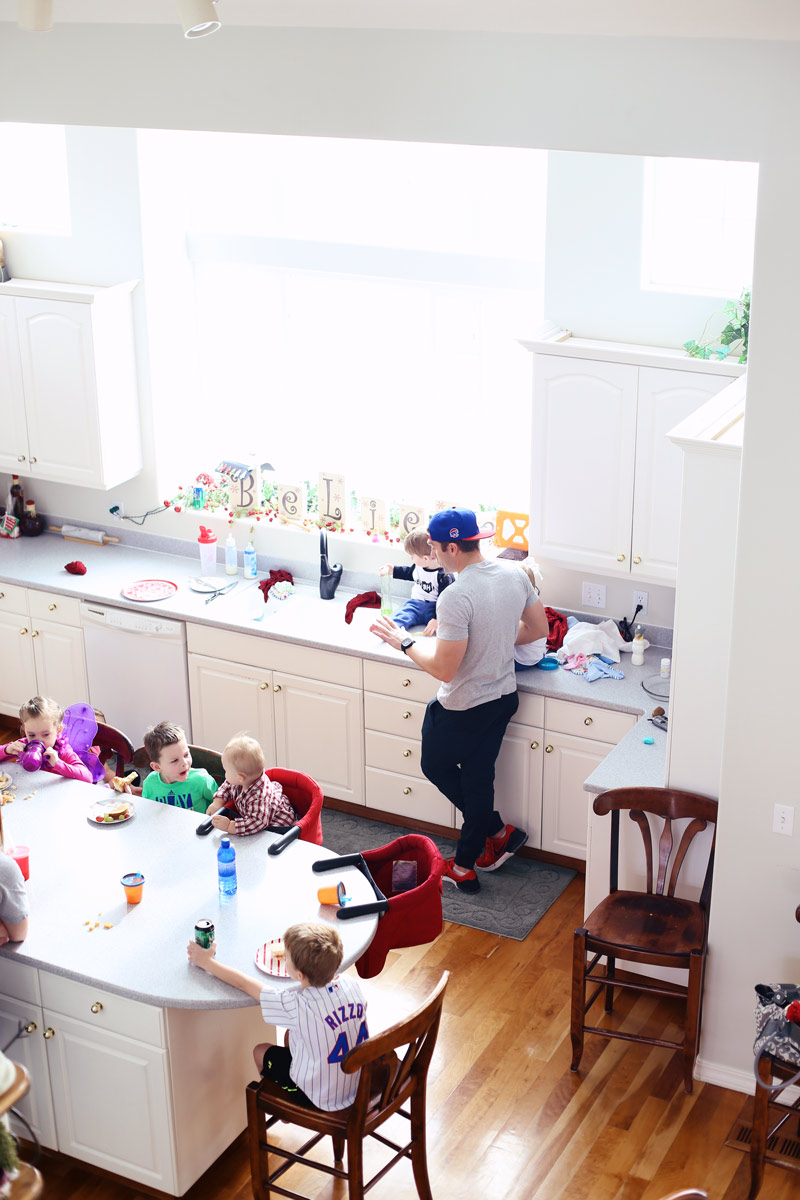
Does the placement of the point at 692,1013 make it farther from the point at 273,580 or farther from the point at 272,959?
the point at 273,580

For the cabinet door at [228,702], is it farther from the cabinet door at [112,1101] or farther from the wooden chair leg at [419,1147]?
the wooden chair leg at [419,1147]

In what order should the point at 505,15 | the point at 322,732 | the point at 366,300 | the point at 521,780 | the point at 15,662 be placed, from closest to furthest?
the point at 505,15
the point at 521,780
the point at 322,732
the point at 366,300
the point at 15,662

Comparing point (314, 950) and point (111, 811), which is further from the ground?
point (314, 950)

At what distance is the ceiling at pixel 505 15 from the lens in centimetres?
299

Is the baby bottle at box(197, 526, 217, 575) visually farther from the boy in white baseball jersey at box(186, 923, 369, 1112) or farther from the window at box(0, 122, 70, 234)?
the boy in white baseball jersey at box(186, 923, 369, 1112)

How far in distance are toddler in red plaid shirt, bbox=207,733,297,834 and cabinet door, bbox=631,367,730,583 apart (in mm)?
1883

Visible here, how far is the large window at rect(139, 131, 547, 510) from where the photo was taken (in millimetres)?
5754

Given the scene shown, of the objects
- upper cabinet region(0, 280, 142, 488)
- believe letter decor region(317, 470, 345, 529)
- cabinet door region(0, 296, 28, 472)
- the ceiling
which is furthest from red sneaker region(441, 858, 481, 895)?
the ceiling

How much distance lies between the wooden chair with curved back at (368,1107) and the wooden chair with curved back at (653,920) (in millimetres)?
853

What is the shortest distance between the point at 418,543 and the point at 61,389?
2165mm

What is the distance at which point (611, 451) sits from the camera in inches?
207

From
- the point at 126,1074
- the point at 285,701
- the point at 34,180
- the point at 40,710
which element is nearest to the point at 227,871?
the point at 126,1074

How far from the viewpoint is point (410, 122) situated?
4.12m

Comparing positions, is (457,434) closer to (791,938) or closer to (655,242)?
(655,242)
